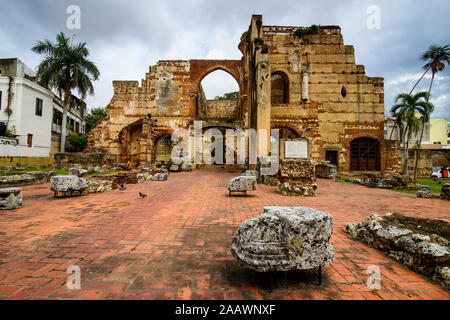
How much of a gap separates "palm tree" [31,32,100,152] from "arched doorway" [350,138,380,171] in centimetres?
2560

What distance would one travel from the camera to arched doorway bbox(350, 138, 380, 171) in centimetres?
1702

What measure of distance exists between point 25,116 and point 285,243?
27.9 m

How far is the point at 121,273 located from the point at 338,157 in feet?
59.7

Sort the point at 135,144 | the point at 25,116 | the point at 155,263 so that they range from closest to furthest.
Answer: the point at 155,263
the point at 25,116
the point at 135,144

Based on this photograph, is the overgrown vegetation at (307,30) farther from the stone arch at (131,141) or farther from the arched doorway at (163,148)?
the arched doorway at (163,148)

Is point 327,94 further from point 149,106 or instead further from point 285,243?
point 285,243

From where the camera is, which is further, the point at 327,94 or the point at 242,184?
the point at 327,94

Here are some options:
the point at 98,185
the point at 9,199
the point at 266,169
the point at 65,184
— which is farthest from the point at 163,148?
the point at 9,199

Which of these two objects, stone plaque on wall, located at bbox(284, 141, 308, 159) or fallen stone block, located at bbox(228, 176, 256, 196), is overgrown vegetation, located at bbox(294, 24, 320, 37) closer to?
stone plaque on wall, located at bbox(284, 141, 308, 159)

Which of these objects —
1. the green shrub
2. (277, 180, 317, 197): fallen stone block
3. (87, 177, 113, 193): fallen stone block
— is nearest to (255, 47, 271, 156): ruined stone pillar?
(277, 180, 317, 197): fallen stone block

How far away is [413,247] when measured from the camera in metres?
2.45

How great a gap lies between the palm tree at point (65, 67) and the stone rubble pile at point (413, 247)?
83.6ft

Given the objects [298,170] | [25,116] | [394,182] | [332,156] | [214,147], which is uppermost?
[25,116]
